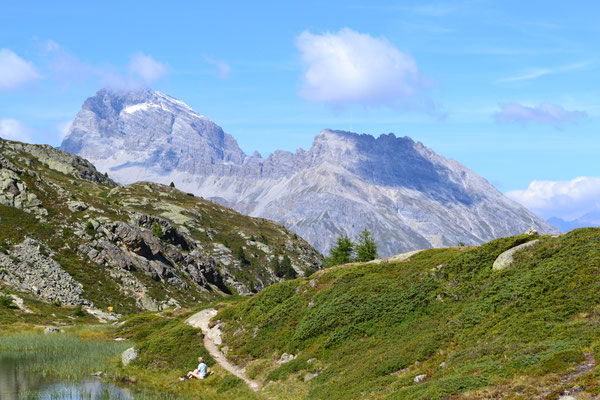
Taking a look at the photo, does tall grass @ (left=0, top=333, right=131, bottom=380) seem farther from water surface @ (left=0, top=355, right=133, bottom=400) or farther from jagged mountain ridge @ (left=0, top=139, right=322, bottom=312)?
jagged mountain ridge @ (left=0, top=139, right=322, bottom=312)

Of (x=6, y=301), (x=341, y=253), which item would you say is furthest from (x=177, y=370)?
(x=341, y=253)

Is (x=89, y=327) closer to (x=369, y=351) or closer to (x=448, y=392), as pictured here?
(x=369, y=351)

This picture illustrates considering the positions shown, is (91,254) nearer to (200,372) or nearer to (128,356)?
(128,356)

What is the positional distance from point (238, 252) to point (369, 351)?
144641mm

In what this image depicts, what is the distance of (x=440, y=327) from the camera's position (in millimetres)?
37406

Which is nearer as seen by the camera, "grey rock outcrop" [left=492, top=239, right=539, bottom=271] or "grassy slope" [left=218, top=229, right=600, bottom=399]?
"grassy slope" [left=218, top=229, right=600, bottom=399]

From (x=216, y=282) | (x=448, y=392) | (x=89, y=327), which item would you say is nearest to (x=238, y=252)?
(x=216, y=282)

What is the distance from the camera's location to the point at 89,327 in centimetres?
7594

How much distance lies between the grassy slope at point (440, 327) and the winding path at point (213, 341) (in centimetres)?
113

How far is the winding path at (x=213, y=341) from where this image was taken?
44578mm

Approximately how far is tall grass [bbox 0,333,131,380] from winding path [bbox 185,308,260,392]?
9.02 m

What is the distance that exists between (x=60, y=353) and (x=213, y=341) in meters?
16.1

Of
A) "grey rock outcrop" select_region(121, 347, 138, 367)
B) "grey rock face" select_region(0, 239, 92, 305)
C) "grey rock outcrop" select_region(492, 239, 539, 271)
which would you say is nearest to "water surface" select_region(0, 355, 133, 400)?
"grey rock outcrop" select_region(121, 347, 138, 367)

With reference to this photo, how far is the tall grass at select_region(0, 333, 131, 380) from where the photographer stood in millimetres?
46953
